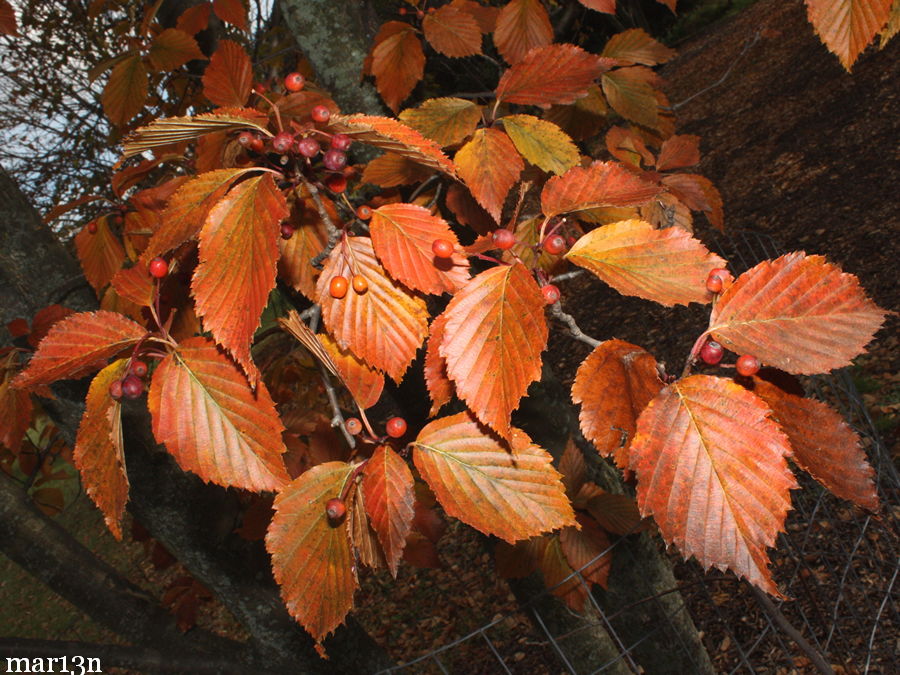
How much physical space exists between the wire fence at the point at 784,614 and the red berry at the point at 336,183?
112cm

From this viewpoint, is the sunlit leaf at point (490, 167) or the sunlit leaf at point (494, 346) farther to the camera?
the sunlit leaf at point (490, 167)

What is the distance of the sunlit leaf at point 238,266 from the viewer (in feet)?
2.32

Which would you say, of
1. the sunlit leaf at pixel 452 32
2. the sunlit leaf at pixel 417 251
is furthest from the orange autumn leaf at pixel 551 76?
the sunlit leaf at pixel 452 32

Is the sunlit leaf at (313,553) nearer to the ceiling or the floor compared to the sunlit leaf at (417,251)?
nearer to the floor

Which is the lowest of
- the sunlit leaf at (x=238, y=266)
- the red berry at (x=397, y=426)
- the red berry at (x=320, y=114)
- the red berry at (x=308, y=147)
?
the red berry at (x=397, y=426)

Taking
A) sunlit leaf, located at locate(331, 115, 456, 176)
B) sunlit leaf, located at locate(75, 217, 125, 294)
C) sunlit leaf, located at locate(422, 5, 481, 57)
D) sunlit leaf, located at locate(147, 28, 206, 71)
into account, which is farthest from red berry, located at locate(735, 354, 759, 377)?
sunlit leaf, located at locate(147, 28, 206, 71)

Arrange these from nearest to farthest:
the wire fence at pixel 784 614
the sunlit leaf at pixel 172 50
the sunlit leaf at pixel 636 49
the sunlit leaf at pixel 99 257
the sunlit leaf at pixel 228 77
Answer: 1. the sunlit leaf at pixel 228 77
2. the sunlit leaf at pixel 99 257
3. the sunlit leaf at pixel 636 49
4. the wire fence at pixel 784 614
5. the sunlit leaf at pixel 172 50

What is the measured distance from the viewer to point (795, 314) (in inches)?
26.6

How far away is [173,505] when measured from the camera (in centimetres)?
152

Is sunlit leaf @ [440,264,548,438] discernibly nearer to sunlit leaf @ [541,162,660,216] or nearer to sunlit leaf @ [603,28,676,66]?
sunlit leaf @ [541,162,660,216]

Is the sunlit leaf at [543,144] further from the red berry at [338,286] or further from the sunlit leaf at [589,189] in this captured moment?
the red berry at [338,286]

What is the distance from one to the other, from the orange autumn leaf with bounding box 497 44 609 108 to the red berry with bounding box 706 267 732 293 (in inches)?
17.5

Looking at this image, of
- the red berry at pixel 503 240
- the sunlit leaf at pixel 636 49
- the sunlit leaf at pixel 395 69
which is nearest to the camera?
the red berry at pixel 503 240

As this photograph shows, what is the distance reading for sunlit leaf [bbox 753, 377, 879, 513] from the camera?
68cm
